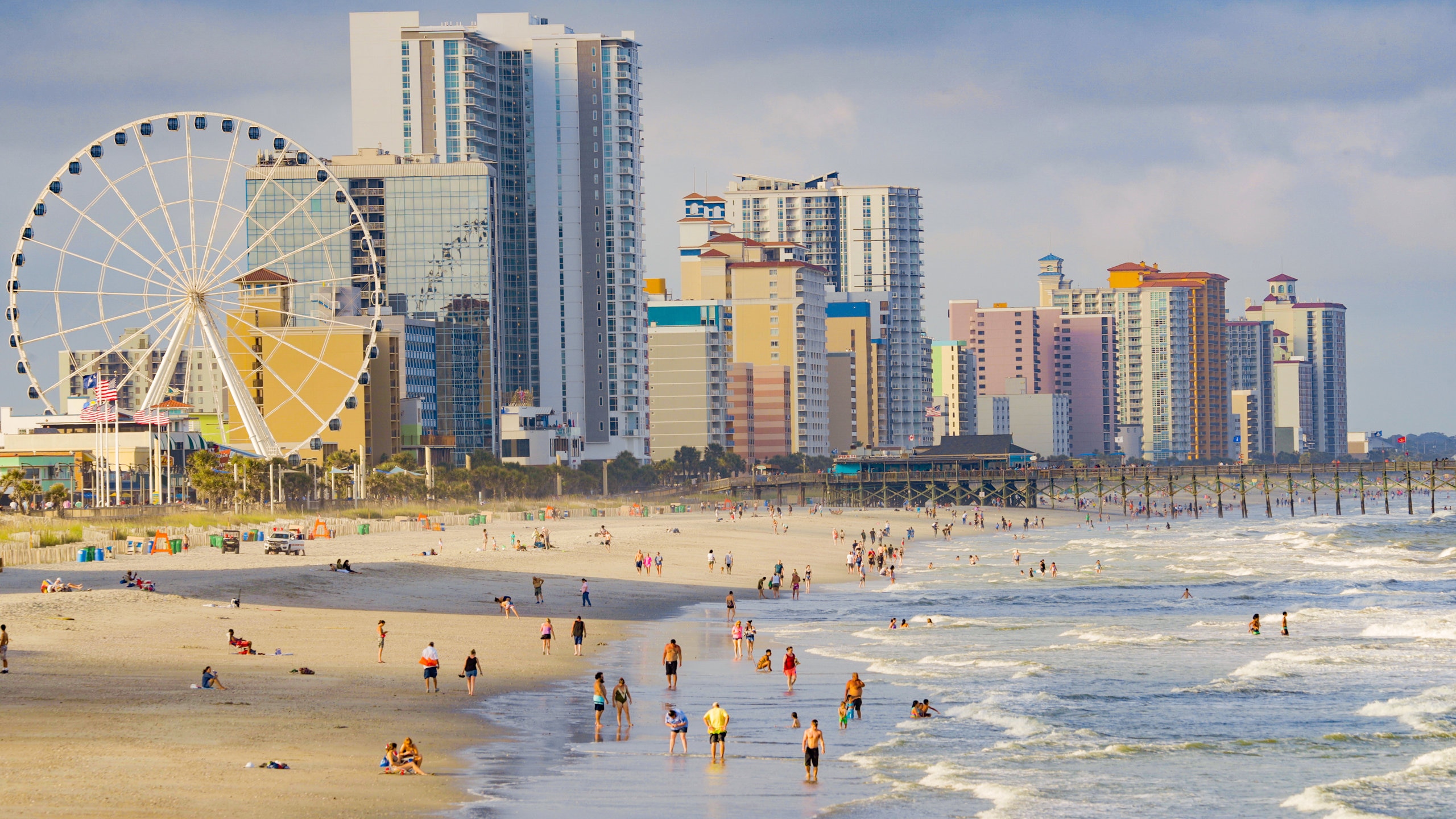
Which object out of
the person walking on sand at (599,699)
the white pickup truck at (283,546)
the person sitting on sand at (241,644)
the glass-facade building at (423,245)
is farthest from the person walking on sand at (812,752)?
the glass-facade building at (423,245)

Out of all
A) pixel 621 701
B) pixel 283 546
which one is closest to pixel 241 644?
pixel 621 701

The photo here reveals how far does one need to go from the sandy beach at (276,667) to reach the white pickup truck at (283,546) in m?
1.17

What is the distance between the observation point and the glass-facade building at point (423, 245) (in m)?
170

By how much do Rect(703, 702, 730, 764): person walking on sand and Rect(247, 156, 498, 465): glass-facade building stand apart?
142727mm

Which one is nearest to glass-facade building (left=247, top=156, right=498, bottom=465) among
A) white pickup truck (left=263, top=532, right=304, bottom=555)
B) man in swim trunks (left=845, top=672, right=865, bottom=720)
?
white pickup truck (left=263, top=532, right=304, bottom=555)

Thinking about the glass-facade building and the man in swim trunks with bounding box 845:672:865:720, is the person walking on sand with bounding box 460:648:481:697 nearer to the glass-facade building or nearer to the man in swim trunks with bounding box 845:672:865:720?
the man in swim trunks with bounding box 845:672:865:720

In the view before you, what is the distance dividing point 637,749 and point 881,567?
52.2 meters

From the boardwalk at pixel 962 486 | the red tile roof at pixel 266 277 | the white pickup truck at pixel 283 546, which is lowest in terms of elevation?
the boardwalk at pixel 962 486

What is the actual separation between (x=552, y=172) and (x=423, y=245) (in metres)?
20.4

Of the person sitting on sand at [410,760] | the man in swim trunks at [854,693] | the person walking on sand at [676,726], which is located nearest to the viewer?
the person sitting on sand at [410,760]

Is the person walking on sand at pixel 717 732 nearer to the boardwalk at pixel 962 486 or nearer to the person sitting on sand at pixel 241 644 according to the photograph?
the person sitting on sand at pixel 241 644

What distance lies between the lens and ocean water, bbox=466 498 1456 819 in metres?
24.5

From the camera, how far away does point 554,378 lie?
184 metres

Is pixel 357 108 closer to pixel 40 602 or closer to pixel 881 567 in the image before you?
pixel 881 567
